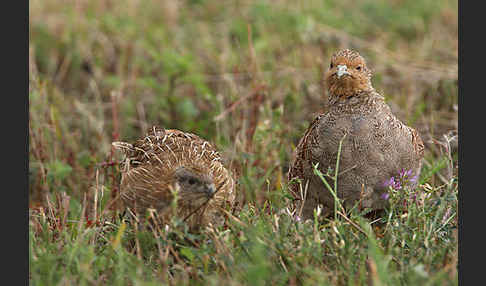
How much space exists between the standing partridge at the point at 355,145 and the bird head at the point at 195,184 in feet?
1.72

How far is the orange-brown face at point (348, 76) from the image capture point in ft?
14.6

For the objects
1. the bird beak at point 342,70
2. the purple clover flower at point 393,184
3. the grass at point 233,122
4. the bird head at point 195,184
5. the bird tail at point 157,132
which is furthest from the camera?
the bird tail at point 157,132

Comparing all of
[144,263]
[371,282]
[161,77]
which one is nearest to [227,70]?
[161,77]

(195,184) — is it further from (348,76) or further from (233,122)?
(233,122)

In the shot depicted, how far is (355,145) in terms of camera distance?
4.31 metres

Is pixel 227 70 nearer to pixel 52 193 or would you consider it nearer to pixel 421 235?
pixel 52 193

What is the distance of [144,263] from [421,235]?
1548 millimetres

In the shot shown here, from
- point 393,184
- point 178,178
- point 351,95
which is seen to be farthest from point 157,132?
point 393,184

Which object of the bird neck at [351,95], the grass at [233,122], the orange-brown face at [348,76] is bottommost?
the grass at [233,122]

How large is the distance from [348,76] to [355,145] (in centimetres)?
47

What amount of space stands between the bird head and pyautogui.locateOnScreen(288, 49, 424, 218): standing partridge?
0.52m

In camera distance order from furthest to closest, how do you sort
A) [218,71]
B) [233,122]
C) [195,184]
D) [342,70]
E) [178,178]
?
[218,71] → [233,122] → [342,70] → [178,178] → [195,184]

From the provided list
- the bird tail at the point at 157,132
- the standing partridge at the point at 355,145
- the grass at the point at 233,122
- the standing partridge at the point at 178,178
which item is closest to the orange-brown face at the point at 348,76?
the standing partridge at the point at 355,145

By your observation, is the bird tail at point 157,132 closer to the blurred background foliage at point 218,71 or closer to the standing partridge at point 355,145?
the blurred background foliage at point 218,71
